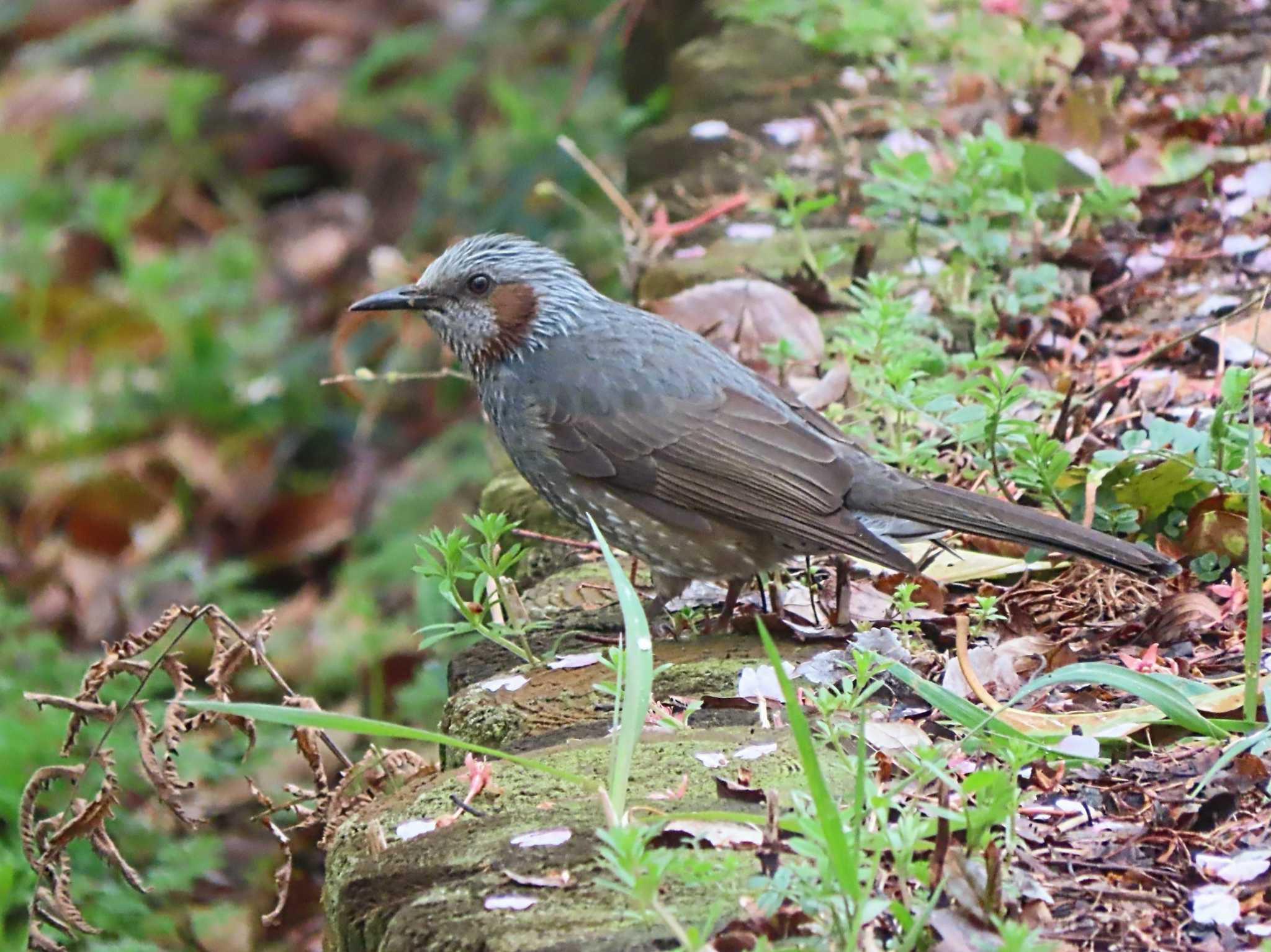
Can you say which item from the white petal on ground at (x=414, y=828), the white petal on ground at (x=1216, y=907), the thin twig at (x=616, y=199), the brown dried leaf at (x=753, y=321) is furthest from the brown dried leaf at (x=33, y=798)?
the thin twig at (x=616, y=199)

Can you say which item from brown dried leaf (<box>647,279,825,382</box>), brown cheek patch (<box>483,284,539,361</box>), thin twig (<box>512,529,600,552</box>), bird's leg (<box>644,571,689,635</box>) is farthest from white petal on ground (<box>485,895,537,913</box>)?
brown dried leaf (<box>647,279,825,382</box>)

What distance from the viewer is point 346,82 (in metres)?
10.8

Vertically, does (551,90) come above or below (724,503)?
below

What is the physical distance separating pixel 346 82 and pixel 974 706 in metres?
8.78

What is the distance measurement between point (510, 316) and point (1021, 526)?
1.56m

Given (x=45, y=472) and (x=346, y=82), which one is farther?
(x=346, y=82)

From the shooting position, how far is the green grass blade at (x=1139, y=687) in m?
2.68

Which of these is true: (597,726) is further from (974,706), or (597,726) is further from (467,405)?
(467,405)

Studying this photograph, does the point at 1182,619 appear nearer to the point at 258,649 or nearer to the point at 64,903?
the point at 258,649

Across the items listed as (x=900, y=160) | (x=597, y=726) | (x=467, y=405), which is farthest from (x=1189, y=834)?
(x=467, y=405)

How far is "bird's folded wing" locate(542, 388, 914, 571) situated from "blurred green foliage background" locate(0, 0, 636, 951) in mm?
1495

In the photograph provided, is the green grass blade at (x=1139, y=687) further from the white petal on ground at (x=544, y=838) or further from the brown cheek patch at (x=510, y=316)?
the brown cheek patch at (x=510, y=316)

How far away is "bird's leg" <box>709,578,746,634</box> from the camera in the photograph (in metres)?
3.91

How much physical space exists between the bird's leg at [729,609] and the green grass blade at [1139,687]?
1243 mm
